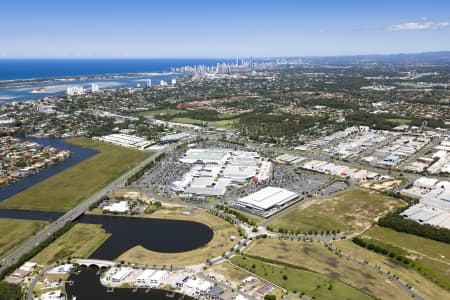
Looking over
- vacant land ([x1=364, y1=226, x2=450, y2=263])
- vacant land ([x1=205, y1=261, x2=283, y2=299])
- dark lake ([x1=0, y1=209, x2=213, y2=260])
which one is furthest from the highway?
vacant land ([x1=364, y1=226, x2=450, y2=263])

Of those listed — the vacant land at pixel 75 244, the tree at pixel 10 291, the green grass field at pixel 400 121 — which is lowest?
the vacant land at pixel 75 244

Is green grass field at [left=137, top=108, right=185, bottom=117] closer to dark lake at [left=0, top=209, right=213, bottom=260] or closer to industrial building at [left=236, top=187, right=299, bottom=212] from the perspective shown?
industrial building at [left=236, top=187, right=299, bottom=212]

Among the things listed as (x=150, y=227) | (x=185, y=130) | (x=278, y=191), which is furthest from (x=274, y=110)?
(x=150, y=227)

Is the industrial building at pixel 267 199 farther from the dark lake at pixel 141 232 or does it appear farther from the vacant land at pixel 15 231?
the vacant land at pixel 15 231

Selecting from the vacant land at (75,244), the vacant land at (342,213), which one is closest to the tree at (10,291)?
the vacant land at (75,244)

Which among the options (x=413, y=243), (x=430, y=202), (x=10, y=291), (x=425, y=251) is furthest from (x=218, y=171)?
(x=10, y=291)

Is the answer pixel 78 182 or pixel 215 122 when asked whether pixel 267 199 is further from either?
pixel 215 122
